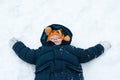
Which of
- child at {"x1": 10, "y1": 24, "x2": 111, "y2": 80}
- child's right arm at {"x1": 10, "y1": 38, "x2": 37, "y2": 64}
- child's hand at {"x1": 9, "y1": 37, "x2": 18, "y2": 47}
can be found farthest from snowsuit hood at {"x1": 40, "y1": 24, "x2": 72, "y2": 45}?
child's hand at {"x1": 9, "y1": 37, "x2": 18, "y2": 47}

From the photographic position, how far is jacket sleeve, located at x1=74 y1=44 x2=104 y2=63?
2734 millimetres

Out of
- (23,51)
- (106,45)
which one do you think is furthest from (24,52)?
(106,45)

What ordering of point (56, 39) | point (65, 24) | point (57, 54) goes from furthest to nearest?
point (65, 24) < point (56, 39) < point (57, 54)

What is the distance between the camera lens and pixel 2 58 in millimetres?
2846

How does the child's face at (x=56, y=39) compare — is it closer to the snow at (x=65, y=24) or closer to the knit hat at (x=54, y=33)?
the knit hat at (x=54, y=33)

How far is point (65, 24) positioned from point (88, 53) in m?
0.42

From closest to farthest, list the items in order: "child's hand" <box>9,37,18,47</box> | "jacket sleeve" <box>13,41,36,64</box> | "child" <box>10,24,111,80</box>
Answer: "child" <box>10,24,111,80</box> → "jacket sleeve" <box>13,41,36,64</box> → "child's hand" <box>9,37,18,47</box>

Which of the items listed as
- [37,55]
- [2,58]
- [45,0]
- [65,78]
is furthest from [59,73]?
[45,0]

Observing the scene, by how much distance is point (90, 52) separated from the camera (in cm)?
276

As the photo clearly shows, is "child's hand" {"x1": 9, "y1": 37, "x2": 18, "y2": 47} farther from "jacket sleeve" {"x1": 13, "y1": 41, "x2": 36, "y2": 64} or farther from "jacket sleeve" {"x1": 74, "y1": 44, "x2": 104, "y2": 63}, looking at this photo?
"jacket sleeve" {"x1": 74, "y1": 44, "x2": 104, "y2": 63}

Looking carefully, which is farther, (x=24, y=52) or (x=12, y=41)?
(x=12, y=41)

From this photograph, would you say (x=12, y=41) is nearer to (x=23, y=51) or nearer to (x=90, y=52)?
(x=23, y=51)

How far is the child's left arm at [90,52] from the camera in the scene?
273cm

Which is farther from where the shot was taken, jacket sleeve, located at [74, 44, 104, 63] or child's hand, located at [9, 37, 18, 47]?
child's hand, located at [9, 37, 18, 47]
